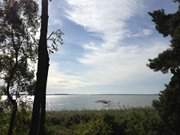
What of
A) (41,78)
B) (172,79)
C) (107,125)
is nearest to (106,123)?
(107,125)

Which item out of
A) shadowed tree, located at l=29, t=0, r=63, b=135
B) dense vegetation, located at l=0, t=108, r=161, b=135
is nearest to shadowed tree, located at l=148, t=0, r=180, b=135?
dense vegetation, located at l=0, t=108, r=161, b=135

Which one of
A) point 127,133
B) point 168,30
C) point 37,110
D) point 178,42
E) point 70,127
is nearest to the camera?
point 37,110

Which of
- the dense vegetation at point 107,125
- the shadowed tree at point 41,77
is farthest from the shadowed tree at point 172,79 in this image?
the shadowed tree at point 41,77

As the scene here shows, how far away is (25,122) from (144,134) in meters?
7.23

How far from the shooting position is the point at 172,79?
56.3 feet

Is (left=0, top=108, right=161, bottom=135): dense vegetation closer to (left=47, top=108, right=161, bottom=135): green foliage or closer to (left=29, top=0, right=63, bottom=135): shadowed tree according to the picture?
(left=47, top=108, right=161, bottom=135): green foliage

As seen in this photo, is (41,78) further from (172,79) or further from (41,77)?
(172,79)

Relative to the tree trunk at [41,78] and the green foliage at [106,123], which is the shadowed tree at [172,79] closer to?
the green foliage at [106,123]

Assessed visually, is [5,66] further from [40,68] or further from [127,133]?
[127,133]

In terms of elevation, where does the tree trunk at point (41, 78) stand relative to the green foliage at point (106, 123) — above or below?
above

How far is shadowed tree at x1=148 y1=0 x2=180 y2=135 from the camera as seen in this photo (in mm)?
16672

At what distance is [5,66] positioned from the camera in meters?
20.2

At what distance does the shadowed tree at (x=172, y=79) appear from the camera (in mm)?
16672

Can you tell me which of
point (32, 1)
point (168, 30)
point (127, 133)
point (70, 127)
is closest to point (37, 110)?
point (32, 1)
